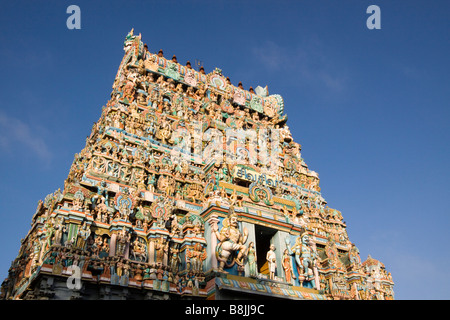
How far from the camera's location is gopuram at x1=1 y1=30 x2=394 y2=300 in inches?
745

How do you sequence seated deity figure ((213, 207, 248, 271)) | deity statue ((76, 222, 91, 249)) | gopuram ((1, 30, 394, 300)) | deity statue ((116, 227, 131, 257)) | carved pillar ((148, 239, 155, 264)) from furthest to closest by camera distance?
seated deity figure ((213, 207, 248, 271)) < carved pillar ((148, 239, 155, 264)) < deity statue ((116, 227, 131, 257)) < gopuram ((1, 30, 394, 300)) < deity statue ((76, 222, 91, 249))

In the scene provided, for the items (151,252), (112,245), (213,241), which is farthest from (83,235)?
(213,241)

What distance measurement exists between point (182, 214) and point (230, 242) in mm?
3786

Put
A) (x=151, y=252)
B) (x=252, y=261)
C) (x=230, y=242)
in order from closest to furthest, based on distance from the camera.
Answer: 1. (x=151, y=252)
2. (x=230, y=242)
3. (x=252, y=261)

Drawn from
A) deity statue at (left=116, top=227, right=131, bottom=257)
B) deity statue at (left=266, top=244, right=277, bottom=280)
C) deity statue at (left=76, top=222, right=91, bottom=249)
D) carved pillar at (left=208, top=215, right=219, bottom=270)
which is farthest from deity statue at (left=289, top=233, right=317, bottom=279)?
deity statue at (left=76, top=222, right=91, bottom=249)

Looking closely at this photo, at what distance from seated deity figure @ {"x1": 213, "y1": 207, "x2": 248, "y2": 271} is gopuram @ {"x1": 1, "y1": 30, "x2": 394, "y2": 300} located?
5 centimetres

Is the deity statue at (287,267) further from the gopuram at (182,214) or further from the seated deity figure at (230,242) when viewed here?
the seated deity figure at (230,242)

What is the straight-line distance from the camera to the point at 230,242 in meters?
21.1

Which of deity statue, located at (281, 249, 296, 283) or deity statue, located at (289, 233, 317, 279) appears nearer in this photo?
deity statue, located at (281, 249, 296, 283)

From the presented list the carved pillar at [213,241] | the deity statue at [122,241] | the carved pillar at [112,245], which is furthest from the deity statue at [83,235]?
the carved pillar at [213,241]

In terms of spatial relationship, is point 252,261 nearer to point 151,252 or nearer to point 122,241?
point 151,252

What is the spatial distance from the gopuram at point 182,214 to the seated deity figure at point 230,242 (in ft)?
0.17

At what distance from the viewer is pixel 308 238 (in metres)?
23.8

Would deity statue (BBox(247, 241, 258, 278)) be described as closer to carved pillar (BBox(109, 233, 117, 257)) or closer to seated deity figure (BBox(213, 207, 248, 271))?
seated deity figure (BBox(213, 207, 248, 271))
